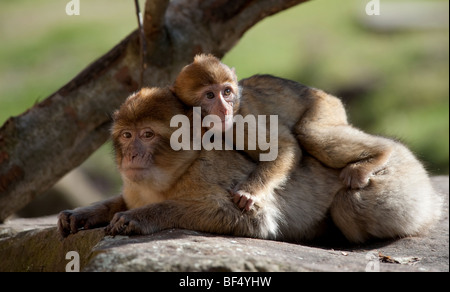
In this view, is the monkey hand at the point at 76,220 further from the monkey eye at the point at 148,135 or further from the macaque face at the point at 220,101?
the macaque face at the point at 220,101

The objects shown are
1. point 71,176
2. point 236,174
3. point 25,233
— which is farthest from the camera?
point 71,176

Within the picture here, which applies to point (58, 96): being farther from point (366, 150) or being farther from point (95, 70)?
point (366, 150)

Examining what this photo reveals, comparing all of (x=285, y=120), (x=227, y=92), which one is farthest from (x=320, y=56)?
(x=227, y=92)

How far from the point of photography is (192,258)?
4.62m

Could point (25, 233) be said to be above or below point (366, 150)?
below

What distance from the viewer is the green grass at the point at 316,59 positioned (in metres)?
17.9

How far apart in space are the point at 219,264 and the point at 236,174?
1.58 m

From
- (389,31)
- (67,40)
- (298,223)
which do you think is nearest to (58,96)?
(298,223)

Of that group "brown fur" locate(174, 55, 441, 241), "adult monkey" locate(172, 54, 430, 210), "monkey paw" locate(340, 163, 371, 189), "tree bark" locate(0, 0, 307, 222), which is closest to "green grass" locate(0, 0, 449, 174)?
"tree bark" locate(0, 0, 307, 222)

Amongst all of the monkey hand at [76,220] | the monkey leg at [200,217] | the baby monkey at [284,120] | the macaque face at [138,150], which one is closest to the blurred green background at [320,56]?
the monkey hand at [76,220]

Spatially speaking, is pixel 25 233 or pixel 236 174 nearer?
pixel 236 174

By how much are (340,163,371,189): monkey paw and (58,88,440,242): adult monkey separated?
3.1 inches

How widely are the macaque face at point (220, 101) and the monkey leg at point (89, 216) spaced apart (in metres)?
1.36

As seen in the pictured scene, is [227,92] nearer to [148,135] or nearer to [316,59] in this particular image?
[148,135]
